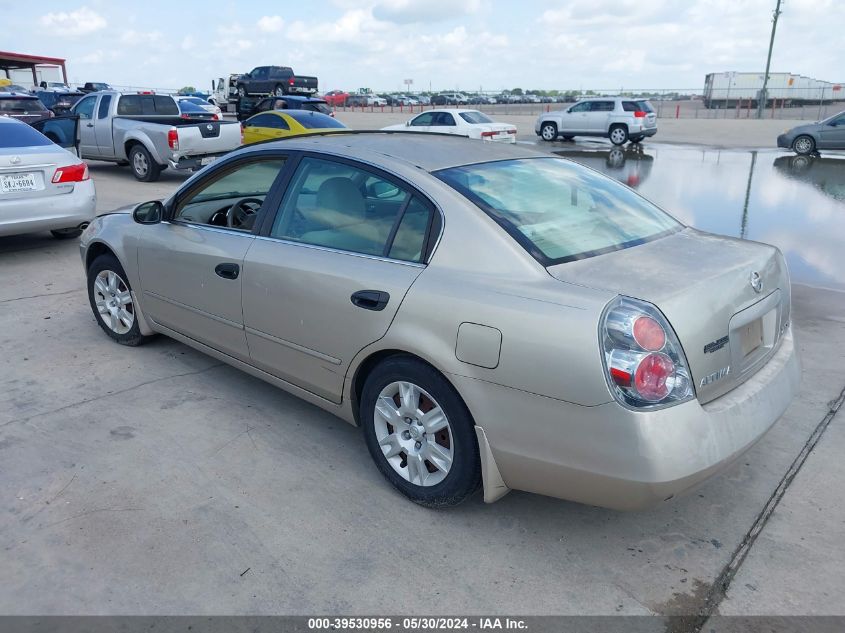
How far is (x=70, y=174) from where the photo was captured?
24.5ft

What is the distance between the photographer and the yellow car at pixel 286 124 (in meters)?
14.7

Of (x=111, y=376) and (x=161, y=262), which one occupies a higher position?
(x=161, y=262)

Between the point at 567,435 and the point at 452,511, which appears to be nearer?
the point at 567,435

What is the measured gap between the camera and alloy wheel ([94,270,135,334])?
4.92 m

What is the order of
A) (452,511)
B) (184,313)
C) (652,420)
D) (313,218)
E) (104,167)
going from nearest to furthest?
(652,420)
(452,511)
(313,218)
(184,313)
(104,167)

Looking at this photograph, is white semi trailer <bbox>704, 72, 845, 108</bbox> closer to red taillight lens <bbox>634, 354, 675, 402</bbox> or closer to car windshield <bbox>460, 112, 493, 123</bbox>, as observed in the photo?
car windshield <bbox>460, 112, 493, 123</bbox>

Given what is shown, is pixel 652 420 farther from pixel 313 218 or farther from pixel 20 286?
pixel 20 286

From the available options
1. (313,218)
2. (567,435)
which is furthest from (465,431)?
(313,218)

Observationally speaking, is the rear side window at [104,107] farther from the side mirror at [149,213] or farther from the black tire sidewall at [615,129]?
A: the black tire sidewall at [615,129]

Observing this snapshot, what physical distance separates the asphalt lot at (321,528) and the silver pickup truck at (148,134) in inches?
368

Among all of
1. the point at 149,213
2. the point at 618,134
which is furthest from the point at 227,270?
the point at 618,134

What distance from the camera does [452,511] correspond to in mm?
3121

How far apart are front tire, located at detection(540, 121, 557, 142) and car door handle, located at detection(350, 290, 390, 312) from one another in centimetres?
2421

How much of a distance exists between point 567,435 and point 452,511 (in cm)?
83
